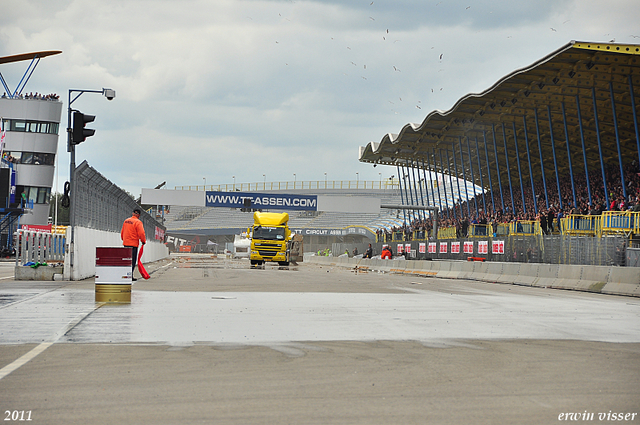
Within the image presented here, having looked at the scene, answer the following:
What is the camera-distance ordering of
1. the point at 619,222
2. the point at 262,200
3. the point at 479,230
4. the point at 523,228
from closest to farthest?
1. the point at 619,222
2. the point at 523,228
3. the point at 479,230
4. the point at 262,200

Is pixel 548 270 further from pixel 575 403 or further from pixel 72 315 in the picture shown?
pixel 575 403

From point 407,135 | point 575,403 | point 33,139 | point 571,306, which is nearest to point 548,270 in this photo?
point 571,306

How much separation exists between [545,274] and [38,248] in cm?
1621

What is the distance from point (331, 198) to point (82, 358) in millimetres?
53882

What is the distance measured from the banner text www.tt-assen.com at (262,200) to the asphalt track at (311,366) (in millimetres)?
48669

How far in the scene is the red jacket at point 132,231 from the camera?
1783cm

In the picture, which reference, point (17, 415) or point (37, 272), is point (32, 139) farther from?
point (17, 415)

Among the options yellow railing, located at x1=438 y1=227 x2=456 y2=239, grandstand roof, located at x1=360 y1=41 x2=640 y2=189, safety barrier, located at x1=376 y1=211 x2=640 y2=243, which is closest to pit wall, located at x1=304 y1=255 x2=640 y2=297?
safety barrier, located at x1=376 y1=211 x2=640 y2=243

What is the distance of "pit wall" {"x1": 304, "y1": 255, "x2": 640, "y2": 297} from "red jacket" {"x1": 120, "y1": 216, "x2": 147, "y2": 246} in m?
12.7

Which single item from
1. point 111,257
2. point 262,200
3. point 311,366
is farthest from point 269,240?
point 311,366

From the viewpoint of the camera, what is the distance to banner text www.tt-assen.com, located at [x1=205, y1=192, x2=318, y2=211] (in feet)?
198

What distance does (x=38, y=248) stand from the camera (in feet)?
72.1

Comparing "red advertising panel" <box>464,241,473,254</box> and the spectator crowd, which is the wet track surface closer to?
the spectator crowd

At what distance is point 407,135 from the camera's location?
197 feet
